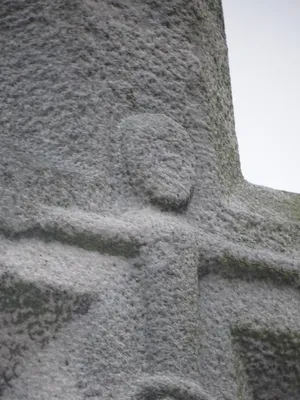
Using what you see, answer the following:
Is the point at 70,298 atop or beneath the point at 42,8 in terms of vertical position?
beneath

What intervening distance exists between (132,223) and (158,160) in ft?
0.42

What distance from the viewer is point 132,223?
3.25ft

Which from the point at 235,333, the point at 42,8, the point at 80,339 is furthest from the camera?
the point at 42,8

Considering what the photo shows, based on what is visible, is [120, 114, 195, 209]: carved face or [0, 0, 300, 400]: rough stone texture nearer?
[0, 0, 300, 400]: rough stone texture

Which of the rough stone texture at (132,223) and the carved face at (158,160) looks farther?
the carved face at (158,160)

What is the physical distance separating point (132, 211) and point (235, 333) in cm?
25

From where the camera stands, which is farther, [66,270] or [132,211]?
[132,211]

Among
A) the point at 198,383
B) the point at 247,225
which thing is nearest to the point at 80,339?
the point at 198,383

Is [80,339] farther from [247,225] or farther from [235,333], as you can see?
[247,225]

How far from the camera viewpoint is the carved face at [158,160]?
1039mm

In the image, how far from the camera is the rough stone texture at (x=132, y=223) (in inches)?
34.4

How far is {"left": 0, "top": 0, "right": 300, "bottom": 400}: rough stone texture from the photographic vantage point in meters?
0.87

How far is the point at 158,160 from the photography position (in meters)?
1.06

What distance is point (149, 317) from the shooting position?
3.02ft
